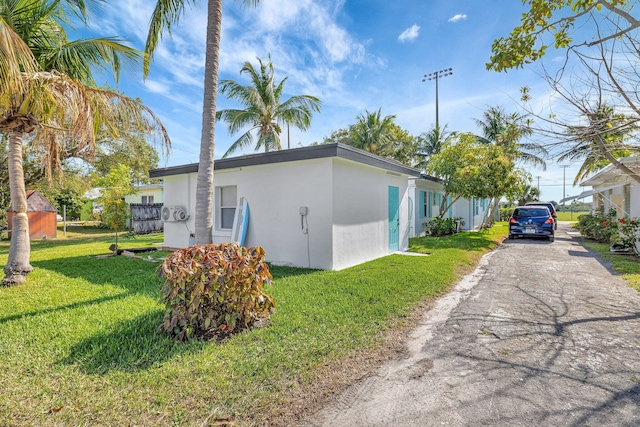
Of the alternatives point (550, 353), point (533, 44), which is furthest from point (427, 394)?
point (533, 44)

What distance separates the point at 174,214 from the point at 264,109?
25.3ft

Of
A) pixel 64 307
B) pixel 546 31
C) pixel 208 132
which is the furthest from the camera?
pixel 208 132

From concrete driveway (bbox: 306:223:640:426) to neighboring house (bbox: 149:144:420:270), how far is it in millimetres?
3104

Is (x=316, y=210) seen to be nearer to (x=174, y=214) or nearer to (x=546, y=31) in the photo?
(x=546, y=31)

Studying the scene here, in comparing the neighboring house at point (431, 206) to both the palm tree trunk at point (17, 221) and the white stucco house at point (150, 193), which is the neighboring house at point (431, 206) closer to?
the palm tree trunk at point (17, 221)

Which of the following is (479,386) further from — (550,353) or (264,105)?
(264,105)

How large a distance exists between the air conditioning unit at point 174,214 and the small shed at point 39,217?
940 centimetres

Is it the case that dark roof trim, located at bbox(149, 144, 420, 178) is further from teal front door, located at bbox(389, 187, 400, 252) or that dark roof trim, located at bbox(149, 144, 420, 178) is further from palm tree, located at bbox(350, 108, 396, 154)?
palm tree, located at bbox(350, 108, 396, 154)

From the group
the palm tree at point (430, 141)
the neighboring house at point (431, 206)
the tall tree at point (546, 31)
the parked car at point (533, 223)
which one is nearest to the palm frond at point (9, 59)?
the tall tree at point (546, 31)

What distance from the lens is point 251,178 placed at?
342 inches

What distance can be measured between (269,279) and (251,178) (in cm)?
524

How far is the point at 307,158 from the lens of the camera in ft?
23.7

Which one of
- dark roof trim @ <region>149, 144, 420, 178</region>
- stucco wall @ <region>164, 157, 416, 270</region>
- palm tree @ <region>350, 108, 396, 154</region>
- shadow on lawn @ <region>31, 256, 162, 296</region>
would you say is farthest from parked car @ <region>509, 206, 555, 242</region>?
shadow on lawn @ <region>31, 256, 162, 296</region>

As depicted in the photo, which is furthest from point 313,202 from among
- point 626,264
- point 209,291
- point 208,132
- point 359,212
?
point 626,264
